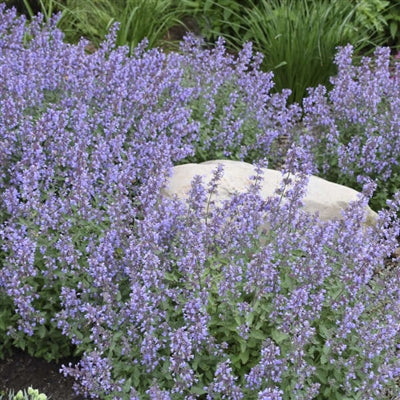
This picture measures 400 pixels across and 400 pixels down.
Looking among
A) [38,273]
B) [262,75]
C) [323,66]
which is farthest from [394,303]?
[323,66]

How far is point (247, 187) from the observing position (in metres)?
4.62

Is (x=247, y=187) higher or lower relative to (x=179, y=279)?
higher

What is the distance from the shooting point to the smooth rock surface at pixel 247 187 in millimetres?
4602

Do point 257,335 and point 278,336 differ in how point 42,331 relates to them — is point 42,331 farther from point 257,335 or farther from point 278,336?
point 278,336

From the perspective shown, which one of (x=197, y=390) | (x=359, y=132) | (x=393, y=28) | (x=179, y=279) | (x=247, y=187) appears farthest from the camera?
(x=393, y=28)

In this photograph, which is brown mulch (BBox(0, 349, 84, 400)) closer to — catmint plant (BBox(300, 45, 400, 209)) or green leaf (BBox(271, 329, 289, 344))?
green leaf (BBox(271, 329, 289, 344))

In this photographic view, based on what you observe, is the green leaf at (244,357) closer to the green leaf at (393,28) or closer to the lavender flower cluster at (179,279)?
the lavender flower cluster at (179,279)

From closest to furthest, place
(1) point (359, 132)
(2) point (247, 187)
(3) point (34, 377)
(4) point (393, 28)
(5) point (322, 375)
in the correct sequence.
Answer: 1. (5) point (322, 375)
2. (3) point (34, 377)
3. (2) point (247, 187)
4. (1) point (359, 132)
5. (4) point (393, 28)

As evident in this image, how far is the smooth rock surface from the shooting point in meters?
4.60

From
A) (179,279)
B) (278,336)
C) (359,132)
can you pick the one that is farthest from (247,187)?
(278,336)

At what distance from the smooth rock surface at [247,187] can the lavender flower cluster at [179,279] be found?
0.60 ft

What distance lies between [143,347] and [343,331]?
870 millimetres

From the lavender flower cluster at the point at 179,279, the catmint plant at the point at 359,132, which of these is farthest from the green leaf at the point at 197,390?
the catmint plant at the point at 359,132

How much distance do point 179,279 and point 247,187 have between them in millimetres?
1165
